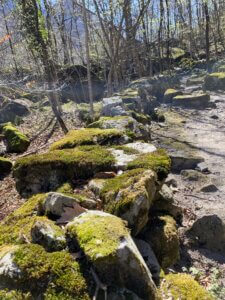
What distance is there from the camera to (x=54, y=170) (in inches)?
190

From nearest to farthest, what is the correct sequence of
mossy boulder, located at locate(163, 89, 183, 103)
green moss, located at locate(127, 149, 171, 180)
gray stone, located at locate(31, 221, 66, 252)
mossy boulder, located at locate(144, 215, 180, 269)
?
1. gray stone, located at locate(31, 221, 66, 252)
2. mossy boulder, located at locate(144, 215, 180, 269)
3. green moss, located at locate(127, 149, 171, 180)
4. mossy boulder, located at locate(163, 89, 183, 103)

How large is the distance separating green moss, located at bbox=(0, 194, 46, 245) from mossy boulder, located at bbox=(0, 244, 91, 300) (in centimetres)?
46

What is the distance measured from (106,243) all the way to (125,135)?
3.64 m

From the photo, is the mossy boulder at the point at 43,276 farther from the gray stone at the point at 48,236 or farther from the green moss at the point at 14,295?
the gray stone at the point at 48,236

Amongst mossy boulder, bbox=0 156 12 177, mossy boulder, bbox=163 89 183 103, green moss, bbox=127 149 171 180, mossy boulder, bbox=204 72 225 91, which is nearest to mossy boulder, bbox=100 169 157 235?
green moss, bbox=127 149 171 180

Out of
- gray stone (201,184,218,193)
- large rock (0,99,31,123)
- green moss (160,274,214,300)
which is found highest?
large rock (0,99,31,123)

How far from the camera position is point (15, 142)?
10297mm

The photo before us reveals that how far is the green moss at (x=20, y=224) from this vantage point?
3.13m

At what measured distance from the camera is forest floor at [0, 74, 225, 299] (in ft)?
16.2

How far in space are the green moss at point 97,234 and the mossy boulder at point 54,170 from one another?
1728mm

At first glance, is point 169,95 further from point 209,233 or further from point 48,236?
point 48,236

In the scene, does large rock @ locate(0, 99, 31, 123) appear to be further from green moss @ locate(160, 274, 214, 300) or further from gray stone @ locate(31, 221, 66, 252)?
green moss @ locate(160, 274, 214, 300)

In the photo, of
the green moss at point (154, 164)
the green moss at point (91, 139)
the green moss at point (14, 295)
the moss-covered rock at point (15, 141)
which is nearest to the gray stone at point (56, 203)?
the green moss at point (14, 295)

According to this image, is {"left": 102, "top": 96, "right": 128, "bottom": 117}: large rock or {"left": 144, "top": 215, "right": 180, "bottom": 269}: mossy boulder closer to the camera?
{"left": 144, "top": 215, "right": 180, "bottom": 269}: mossy boulder
